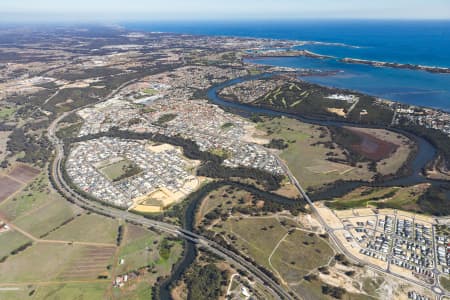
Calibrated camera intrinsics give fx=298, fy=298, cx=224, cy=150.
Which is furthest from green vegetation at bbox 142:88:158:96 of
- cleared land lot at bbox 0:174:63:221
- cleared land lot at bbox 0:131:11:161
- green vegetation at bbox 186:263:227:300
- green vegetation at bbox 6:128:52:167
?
green vegetation at bbox 186:263:227:300

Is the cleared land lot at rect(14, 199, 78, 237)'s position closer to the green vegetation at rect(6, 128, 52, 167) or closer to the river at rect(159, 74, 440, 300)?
the green vegetation at rect(6, 128, 52, 167)

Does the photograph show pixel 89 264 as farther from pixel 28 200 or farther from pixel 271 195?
pixel 271 195

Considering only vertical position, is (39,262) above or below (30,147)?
below

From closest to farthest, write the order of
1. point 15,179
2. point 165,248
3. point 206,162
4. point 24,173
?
point 165,248 < point 15,179 < point 24,173 < point 206,162

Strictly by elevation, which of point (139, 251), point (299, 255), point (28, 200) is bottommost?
point (28, 200)

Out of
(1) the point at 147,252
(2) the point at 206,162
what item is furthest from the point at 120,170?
(1) the point at 147,252
